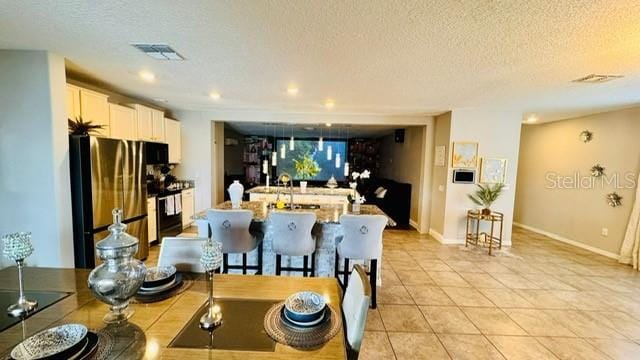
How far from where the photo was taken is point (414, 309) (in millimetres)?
3021

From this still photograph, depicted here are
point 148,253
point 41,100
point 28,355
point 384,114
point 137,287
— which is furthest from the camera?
point 384,114

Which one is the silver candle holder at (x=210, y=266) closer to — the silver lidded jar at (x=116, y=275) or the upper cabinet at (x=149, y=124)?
the silver lidded jar at (x=116, y=275)

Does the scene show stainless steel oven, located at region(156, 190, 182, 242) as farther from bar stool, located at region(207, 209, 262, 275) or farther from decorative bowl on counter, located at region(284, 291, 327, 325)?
decorative bowl on counter, located at region(284, 291, 327, 325)

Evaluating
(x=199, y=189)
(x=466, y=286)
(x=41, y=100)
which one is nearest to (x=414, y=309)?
(x=466, y=286)

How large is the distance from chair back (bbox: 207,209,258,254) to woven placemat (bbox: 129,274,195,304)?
1.05 metres

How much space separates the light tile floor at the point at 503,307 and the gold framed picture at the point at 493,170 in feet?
4.32

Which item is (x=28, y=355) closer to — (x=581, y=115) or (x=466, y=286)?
(x=466, y=286)

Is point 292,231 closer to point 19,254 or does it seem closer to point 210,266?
point 210,266

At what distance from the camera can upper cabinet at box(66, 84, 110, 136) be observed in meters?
3.31

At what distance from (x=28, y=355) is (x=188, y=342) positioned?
1.67 ft

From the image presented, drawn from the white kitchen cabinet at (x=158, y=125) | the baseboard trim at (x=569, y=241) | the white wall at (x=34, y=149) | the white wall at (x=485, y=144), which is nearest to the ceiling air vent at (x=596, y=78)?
the white wall at (x=485, y=144)

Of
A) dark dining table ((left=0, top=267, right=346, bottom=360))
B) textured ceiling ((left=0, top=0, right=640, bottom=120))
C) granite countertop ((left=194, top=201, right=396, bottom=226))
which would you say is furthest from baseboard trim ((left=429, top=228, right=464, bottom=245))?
dark dining table ((left=0, top=267, right=346, bottom=360))

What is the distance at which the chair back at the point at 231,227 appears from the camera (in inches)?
112

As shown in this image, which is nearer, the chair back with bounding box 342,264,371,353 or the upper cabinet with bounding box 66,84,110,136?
the chair back with bounding box 342,264,371,353
